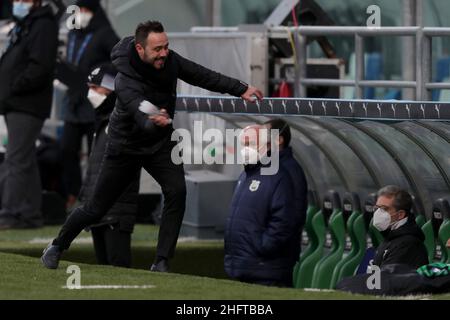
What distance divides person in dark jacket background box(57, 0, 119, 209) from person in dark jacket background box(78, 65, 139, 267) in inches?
145

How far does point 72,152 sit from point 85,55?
42.0 inches

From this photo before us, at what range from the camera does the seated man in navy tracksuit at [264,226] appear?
14.1m

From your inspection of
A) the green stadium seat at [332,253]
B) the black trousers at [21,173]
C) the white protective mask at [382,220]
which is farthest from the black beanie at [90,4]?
the white protective mask at [382,220]

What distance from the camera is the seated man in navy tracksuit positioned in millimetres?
14062

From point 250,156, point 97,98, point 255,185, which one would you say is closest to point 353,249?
point 255,185

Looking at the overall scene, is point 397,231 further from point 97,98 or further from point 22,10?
point 22,10

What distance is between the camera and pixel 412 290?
12.2 meters

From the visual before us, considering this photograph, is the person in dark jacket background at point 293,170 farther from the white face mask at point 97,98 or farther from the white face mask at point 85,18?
the white face mask at point 85,18

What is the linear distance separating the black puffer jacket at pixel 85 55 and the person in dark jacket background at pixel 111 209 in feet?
12.6

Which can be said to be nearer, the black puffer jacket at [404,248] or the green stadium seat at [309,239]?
the black puffer jacket at [404,248]

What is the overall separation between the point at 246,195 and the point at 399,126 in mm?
1211
